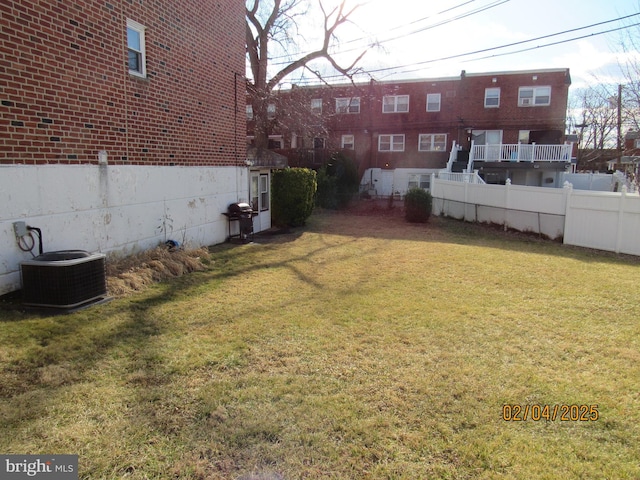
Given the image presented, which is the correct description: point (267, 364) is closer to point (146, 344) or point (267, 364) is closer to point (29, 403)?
point (146, 344)

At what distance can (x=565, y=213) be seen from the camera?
38.1ft

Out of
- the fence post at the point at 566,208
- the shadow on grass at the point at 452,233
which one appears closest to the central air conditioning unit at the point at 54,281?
the shadow on grass at the point at 452,233

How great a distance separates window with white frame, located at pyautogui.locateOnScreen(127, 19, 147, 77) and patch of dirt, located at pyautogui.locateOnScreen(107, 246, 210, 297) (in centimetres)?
334

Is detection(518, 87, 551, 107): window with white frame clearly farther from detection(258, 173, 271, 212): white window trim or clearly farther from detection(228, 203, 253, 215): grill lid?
detection(228, 203, 253, 215): grill lid

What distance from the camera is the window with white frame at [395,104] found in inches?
1137

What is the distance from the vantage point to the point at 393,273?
7891 millimetres

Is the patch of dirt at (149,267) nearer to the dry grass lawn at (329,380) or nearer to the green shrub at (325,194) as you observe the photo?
the dry grass lawn at (329,380)

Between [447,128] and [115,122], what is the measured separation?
81.5ft

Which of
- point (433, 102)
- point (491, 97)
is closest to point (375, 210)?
point (433, 102)

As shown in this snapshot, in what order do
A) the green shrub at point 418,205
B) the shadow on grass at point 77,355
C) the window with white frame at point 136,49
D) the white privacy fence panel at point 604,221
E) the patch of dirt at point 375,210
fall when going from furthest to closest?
the patch of dirt at point 375,210 < the green shrub at point 418,205 < the white privacy fence panel at point 604,221 < the window with white frame at point 136,49 < the shadow on grass at point 77,355

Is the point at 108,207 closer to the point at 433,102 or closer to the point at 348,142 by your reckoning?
the point at 348,142

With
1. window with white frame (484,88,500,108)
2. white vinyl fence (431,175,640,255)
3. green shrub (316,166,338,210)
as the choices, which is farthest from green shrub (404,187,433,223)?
window with white frame (484,88,500,108)
